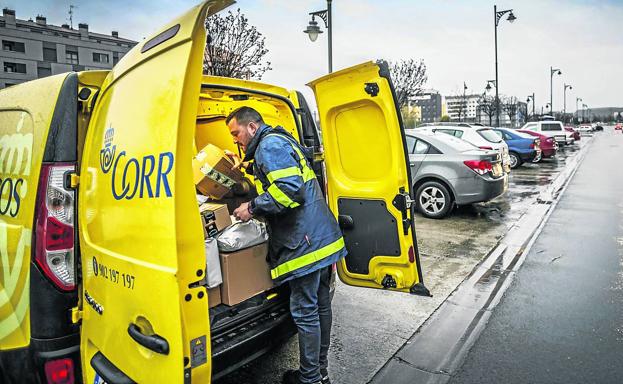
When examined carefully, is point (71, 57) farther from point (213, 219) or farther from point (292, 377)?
point (292, 377)

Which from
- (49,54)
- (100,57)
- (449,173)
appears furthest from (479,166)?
(100,57)

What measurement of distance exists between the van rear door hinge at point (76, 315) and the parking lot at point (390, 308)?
46.5 inches

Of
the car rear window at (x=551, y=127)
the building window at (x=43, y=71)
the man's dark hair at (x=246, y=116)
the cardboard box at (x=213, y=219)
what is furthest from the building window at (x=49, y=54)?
the cardboard box at (x=213, y=219)

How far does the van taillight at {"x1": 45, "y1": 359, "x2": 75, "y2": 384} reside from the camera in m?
2.06

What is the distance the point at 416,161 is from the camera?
8.36 meters

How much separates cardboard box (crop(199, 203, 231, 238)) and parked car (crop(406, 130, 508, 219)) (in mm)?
5606

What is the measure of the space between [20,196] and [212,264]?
38.7 inches

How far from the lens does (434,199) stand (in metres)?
8.26

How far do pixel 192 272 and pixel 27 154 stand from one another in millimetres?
1125

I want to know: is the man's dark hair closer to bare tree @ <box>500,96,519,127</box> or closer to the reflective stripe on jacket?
the reflective stripe on jacket

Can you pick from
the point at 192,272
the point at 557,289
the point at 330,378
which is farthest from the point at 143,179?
the point at 557,289

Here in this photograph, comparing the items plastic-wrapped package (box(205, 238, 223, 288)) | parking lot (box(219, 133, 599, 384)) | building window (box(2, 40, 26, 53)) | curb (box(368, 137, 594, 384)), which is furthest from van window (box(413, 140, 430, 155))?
building window (box(2, 40, 26, 53))

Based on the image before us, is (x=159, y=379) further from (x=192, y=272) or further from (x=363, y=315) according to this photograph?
(x=363, y=315)

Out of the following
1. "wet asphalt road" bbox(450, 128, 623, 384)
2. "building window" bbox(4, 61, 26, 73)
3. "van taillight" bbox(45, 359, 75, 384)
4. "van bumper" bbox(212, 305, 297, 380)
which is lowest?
"wet asphalt road" bbox(450, 128, 623, 384)
